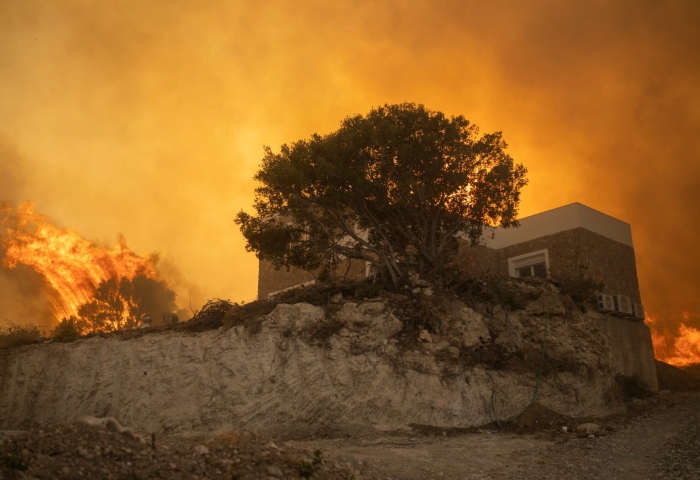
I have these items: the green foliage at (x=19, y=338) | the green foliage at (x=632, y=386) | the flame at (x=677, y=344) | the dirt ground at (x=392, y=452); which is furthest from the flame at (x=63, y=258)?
the flame at (x=677, y=344)

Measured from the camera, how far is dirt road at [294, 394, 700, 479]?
10.6 metres

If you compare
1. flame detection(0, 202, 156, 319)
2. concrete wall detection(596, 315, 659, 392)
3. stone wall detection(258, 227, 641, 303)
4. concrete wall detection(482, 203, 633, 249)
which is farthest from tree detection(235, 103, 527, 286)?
flame detection(0, 202, 156, 319)

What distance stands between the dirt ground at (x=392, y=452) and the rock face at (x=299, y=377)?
782mm

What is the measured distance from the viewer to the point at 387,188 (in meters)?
20.4

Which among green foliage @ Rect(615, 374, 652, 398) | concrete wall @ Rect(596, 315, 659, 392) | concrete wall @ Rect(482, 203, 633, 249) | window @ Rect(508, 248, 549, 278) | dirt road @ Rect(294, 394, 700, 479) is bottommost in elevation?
dirt road @ Rect(294, 394, 700, 479)

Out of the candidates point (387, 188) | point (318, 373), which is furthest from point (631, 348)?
point (318, 373)

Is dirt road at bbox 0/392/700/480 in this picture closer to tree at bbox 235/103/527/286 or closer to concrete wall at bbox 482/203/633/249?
tree at bbox 235/103/527/286

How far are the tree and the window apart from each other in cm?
676

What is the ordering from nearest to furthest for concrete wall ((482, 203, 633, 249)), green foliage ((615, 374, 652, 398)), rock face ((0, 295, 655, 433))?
rock face ((0, 295, 655, 433))
green foliage ((615, 374, 652, 398))
concrete wall ((482, 203, 633, 249))

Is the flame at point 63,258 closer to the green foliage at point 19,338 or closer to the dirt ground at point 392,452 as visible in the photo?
the green foliage at point 19,338

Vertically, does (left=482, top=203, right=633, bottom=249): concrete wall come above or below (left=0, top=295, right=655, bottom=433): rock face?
above

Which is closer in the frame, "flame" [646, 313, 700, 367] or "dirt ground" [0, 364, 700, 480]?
"dirt ground" [0, 364, 700, 480]

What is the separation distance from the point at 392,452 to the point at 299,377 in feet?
14.8

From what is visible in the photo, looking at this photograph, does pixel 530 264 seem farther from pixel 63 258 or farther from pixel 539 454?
pixel 63 258
